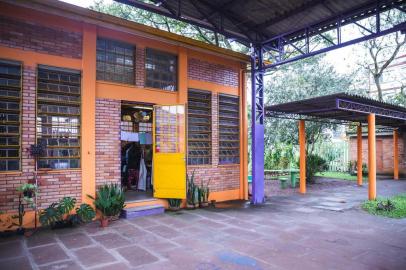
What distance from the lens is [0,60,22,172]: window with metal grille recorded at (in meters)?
5.50

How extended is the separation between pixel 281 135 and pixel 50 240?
12.1m

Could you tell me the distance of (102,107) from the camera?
666 centimetres

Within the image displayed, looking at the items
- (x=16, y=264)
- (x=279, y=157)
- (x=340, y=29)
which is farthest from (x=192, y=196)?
(x=279, y=157)

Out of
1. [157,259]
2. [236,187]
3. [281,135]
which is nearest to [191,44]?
[236,187]

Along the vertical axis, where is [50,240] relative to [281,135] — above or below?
below

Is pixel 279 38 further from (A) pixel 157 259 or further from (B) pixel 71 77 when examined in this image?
(A) pixel 157 259

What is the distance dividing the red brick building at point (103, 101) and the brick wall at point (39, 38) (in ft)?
0.06

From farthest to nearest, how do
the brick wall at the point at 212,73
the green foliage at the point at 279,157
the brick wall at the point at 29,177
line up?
the green foliage at the point at 279,157
the brick wall at the point at 212,73
the brick wall at the point at 29,177

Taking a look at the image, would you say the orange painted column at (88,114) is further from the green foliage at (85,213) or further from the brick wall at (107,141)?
the green foliage at (85,213)

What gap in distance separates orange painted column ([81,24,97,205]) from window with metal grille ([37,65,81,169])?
0.44ft

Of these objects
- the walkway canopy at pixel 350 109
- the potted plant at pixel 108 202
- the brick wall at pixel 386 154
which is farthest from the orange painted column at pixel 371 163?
the brick wall at pixel 386 154

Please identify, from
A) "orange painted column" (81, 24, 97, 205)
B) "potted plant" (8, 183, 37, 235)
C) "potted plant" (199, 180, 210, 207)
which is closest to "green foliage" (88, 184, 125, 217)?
"orange painted column" (81, 24, 97, 205)

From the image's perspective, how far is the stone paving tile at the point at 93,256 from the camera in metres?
4.04

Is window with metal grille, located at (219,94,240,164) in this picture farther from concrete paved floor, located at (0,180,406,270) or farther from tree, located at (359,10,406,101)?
tree, located at (359,10,406,101)
